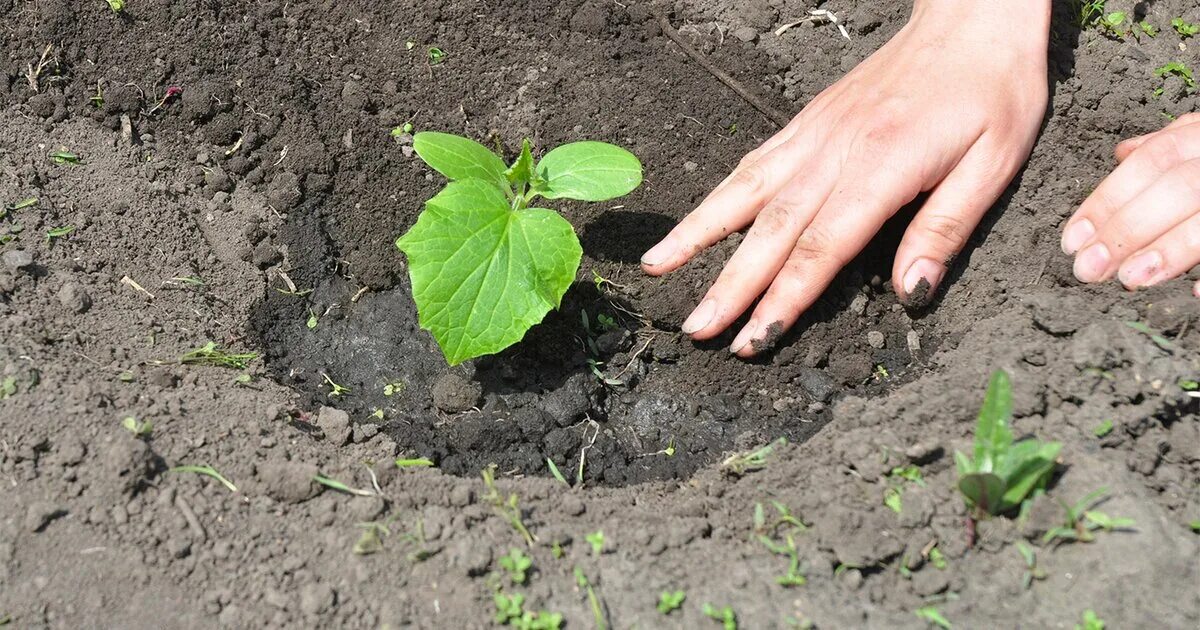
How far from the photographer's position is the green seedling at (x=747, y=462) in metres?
2.32

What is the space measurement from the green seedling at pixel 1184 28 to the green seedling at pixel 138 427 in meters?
3.46

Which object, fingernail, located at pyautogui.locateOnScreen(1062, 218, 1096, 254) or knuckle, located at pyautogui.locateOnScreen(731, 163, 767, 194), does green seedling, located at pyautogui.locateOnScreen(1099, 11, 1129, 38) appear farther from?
knuckle, located at pyautogui.locateOnScreen(731, 163, 767, 194)

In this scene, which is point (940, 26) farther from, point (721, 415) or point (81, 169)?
point (81, 169)

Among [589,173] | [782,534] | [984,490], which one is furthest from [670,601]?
[589,173]

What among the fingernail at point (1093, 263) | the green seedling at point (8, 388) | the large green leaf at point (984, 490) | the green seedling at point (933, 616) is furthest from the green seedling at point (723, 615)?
the green seedling at point (8, 388)

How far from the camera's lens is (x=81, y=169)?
9.72 feet

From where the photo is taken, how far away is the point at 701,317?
271cm

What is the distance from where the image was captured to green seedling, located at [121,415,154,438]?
2174 mm

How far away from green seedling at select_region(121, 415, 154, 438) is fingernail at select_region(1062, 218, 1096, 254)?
2519mm

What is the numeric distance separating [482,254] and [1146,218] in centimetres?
182

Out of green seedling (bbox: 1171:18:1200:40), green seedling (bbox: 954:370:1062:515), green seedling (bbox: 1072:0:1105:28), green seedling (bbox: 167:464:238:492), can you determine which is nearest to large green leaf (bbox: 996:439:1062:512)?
green seedling (bbox: 954:370:1062:515)

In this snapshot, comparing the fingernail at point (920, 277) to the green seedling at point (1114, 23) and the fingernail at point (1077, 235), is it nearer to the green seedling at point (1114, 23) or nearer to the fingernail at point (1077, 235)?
the fingernail at point (1077, 235)

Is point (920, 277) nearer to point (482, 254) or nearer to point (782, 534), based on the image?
point (782, 534)

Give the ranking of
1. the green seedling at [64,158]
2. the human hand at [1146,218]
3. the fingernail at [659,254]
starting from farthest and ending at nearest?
the green seedling at [64,158]
the fingernail at [659,254]
the human hand at [1146,218]
